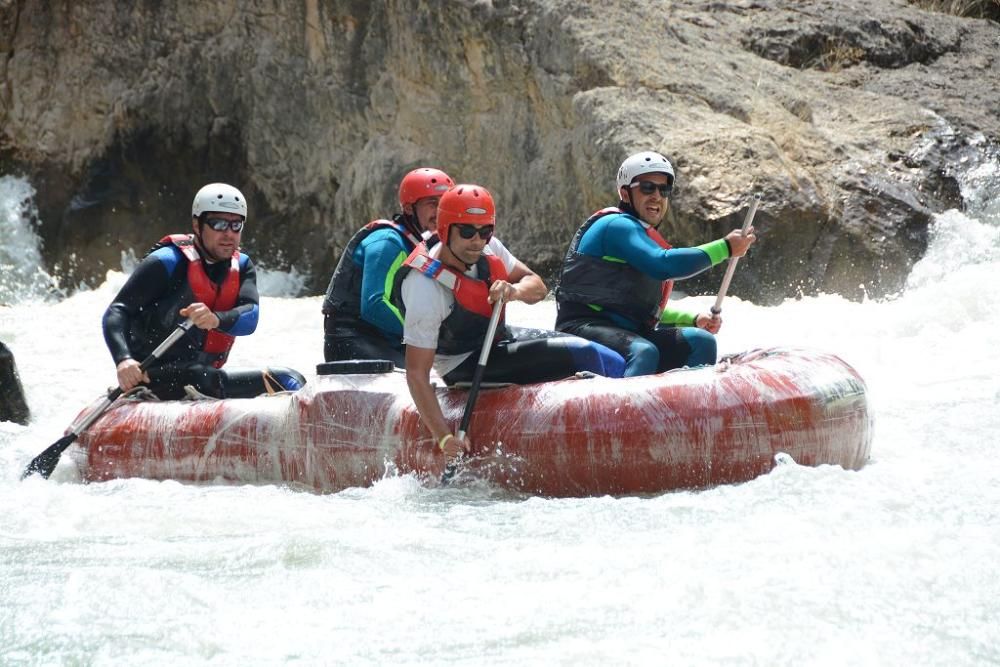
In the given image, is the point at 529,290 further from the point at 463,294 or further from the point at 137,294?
the point at 137,294

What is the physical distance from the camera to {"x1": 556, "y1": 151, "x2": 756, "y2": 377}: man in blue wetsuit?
5.82 metres

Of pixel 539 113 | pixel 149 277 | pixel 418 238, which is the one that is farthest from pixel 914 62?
pixel 149 277

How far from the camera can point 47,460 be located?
5.99 meters

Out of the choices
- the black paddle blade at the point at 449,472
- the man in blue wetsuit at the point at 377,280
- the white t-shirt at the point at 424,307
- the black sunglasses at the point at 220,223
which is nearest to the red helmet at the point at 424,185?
the man in blue wetsuit at the point at 377,280

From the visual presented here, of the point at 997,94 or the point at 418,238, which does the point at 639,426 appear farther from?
the point at 997,94

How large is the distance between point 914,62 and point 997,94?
3.57ft

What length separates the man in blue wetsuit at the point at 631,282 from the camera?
5.82m

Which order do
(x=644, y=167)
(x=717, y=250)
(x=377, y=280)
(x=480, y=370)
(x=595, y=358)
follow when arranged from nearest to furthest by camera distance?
(x=480, y=370)
(x=595, y=358)
(x=717, y=250)
(x=644, y=167)
(x=377, y=280)

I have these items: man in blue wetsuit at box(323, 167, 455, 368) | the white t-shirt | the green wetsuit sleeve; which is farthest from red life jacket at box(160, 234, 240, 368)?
the green wetsuit sleeve

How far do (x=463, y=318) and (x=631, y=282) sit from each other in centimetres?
97

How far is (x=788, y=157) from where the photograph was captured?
35.8ft

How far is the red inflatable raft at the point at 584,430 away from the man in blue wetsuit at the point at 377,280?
20.8 inches

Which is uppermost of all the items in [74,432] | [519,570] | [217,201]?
[217,201]

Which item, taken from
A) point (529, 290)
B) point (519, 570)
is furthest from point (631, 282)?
point (519, 570)
